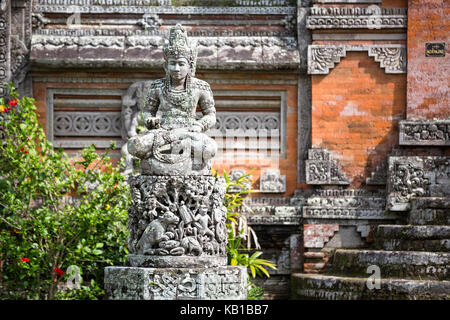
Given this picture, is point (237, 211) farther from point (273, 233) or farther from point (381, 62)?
point (381, 62)

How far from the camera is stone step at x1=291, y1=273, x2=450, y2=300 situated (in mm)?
11539

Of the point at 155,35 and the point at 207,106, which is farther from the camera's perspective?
the point at 155,35

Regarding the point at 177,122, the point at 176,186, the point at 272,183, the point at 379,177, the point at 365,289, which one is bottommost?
the point at 365,289

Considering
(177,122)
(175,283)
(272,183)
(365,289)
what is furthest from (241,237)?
(175,283)

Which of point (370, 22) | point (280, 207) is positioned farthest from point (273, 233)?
point (370, 22)

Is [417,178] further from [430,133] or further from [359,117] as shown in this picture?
[359,117]

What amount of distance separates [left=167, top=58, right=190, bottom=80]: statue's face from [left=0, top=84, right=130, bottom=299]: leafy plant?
241 cm

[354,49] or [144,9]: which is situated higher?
[144,9]

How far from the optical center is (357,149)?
46.8ft

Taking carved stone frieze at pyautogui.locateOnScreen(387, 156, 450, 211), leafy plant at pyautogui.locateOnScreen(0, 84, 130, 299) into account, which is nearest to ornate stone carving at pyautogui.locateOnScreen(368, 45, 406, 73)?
carved stone frieze at pyautogui.locateOnScreen(387, 156, 450, 211)

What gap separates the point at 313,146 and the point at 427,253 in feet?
9.70

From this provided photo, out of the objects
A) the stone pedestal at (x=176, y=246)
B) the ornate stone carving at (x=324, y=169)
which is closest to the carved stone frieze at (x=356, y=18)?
the ornate stone carving at (x=324, y=169)

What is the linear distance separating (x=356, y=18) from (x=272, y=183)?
2.91m

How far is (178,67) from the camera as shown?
34.9 feet
